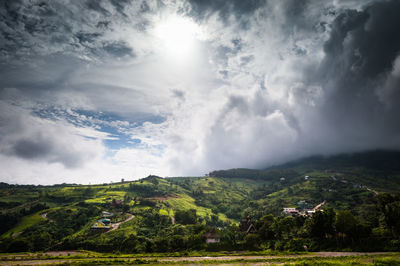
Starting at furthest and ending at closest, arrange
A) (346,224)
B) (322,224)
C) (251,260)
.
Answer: (322,224) < (346,224) < (251,260)

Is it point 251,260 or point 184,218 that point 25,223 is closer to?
point 184,218

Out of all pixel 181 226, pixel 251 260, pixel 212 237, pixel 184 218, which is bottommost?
pixel 212 237

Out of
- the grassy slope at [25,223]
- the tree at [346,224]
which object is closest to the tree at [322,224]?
the tree at [346,224]

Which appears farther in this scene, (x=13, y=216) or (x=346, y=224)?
(x=13, y=216)

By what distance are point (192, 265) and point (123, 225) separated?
6864 cm

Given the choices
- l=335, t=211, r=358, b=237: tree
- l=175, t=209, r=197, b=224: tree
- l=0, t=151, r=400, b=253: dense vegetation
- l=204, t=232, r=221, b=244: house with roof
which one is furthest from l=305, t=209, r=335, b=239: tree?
l=175, t=209, r=197, b=224: tree

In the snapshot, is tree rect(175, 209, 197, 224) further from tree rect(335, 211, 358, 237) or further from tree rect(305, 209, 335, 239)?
tree rect(335, 211, 358, 237)

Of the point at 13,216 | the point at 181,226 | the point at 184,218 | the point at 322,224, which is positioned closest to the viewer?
the point at 322,224

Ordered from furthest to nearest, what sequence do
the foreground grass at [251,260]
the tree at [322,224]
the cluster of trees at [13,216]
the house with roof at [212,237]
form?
1. the cluster of trees at [13,216]
2. the house with roof at [212,237]
3. the tree at [322,224]
4. the foreground grass at [251,260]

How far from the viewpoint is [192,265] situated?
3972 centimetres

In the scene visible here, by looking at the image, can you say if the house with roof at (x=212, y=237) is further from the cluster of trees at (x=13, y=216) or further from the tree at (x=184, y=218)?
the cluster of trees at (x=13, y=216)

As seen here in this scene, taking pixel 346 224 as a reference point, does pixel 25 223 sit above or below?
below

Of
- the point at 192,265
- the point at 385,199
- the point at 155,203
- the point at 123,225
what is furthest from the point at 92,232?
the point at 385,199

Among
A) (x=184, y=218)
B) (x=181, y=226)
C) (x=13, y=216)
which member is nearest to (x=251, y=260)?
(x=181, y=226)
